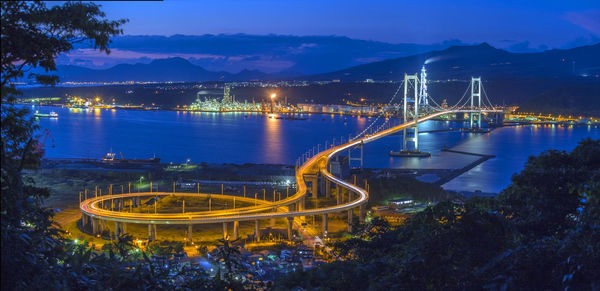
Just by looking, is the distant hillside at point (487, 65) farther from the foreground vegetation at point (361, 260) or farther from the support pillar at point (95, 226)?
the foreground vegetation at point (361, 260)

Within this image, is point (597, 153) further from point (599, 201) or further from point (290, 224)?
point (290, 224)

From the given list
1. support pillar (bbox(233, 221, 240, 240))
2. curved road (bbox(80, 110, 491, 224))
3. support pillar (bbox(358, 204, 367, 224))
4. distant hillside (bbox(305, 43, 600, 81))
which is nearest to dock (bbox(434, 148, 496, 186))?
curved road (bbox(80, 110, 491, 224))

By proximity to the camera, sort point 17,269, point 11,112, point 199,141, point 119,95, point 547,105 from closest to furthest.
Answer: point 17,269 < point 11,112 < point 199,141 < point 547,105 < point 119,95

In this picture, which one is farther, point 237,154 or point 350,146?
point 237,154

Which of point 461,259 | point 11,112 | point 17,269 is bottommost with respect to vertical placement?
point 461,259

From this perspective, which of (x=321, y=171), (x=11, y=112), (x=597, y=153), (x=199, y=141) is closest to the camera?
(x=11, y=112)

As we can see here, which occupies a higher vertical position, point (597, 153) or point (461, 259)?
point (597, 153)

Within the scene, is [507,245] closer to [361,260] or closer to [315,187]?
[361,260]

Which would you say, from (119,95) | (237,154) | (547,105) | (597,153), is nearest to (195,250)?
(597,153)
